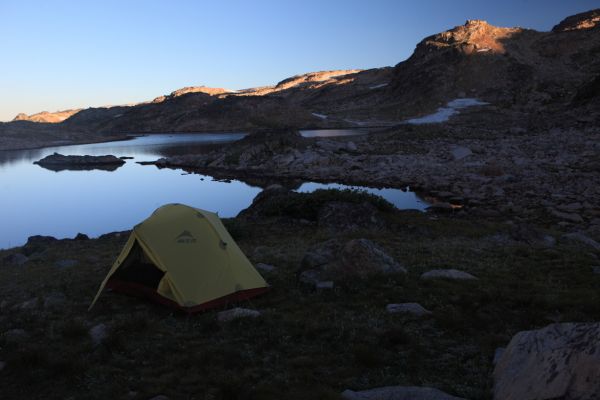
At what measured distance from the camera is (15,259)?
18484mm

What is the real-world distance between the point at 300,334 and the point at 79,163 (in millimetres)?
66738

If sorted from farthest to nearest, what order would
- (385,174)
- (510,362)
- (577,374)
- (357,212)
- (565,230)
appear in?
(385,174)
(357,212)
(565,230)
(510,362)
(577,374)

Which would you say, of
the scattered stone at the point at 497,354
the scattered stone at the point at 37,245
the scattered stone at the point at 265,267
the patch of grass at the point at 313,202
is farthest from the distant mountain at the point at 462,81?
the scattered stone at the point at 497,354

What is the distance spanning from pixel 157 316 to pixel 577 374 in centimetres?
822

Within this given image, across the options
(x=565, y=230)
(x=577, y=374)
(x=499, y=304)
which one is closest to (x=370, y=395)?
(x=577, y=374)

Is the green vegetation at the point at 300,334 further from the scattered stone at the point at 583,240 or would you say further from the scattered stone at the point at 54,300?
the scattered stone at the point at 583,240

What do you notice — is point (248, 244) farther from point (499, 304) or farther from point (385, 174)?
point (385, 174)

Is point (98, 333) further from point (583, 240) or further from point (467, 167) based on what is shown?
point (467, 167)

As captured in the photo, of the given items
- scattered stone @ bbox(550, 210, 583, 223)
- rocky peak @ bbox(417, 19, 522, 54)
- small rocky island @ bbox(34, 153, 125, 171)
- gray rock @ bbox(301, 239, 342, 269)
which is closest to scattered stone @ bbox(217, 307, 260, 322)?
gray rock @ bbox(301, 239, 342, 269)

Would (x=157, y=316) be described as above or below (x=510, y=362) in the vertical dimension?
below

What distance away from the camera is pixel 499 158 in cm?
3919

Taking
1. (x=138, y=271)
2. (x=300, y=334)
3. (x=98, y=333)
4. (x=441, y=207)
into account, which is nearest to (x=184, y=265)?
(x=138, y=271)

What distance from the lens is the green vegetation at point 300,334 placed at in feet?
23.2

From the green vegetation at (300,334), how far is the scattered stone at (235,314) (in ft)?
0.56
